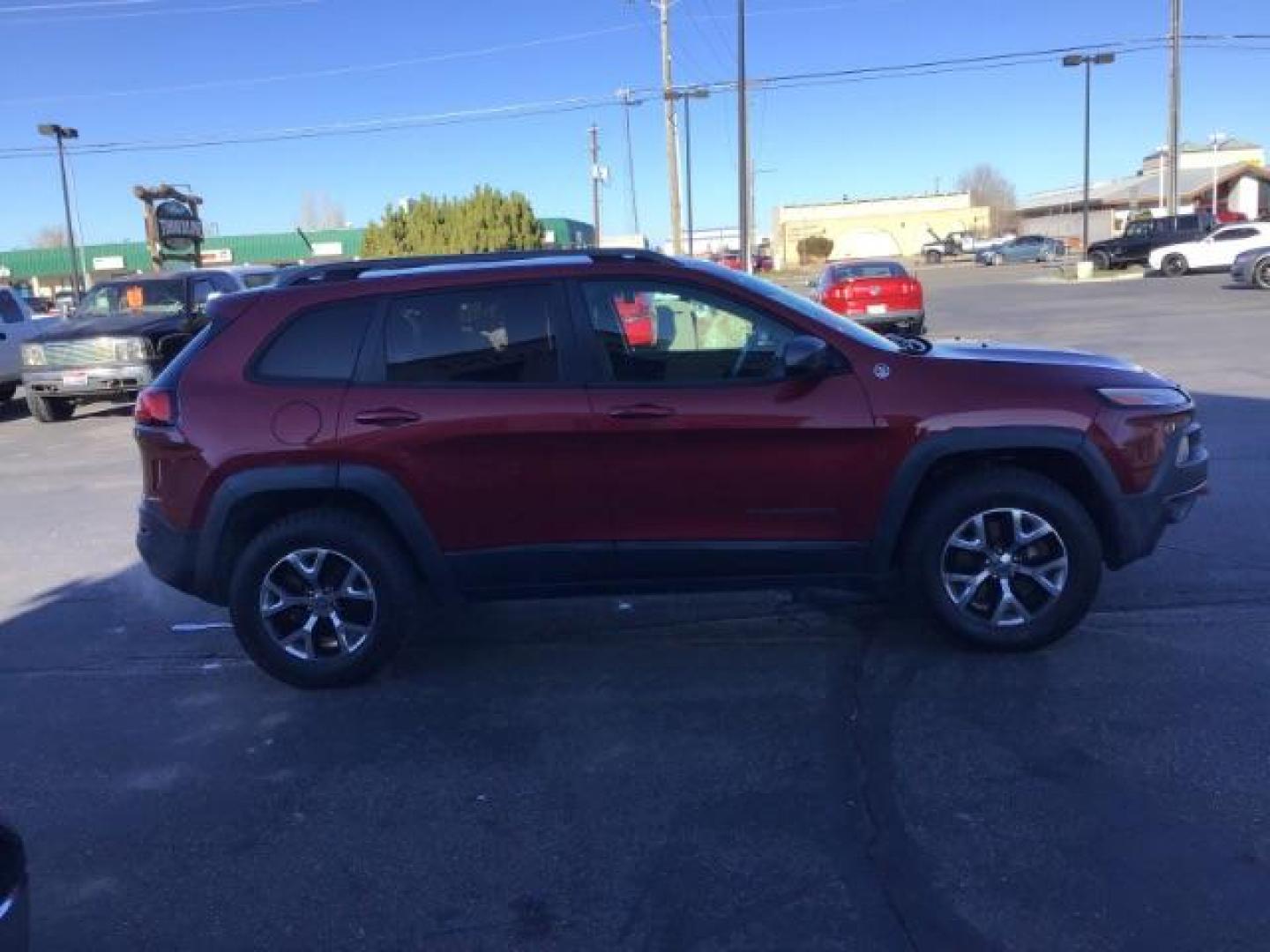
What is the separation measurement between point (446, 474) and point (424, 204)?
2214 cm

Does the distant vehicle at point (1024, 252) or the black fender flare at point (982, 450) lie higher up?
the distant vehicle at point (1024, 252)

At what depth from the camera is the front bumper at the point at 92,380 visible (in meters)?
14.2

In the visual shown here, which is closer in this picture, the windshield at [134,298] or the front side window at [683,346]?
the front side window at [683,346]

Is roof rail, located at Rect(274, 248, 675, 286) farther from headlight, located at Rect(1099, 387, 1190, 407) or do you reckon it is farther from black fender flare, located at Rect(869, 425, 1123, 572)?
headlight, located at Rect(1099, 387, 1190, 407)

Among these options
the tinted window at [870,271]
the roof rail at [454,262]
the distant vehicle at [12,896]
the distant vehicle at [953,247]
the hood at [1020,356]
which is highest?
the distant vehicle at [953,247]

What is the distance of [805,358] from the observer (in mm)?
4562

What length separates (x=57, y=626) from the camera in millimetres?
6152

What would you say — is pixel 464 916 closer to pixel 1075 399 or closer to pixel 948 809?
pixel 948 809

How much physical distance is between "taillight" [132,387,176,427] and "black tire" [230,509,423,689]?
2.05 feet

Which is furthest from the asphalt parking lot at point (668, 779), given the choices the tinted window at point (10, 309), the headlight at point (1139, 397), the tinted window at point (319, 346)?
the tinted window at point (10, 309)

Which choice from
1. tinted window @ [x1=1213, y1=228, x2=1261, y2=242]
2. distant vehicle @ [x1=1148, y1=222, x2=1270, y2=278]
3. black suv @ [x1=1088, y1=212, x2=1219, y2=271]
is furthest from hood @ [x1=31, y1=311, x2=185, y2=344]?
black suv @ [x1=1088, y1=212, x2=1219, y2=271]

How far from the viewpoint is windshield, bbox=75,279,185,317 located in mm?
15758

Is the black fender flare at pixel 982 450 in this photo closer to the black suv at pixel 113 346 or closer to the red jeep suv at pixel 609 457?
the red jeep suv at pixel 609 457

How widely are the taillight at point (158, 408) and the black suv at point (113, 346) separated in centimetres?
954
